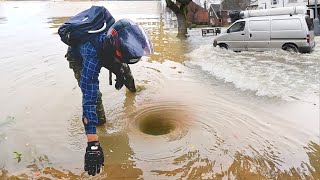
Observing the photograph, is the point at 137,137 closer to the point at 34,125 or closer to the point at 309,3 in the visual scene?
the point at 34,125

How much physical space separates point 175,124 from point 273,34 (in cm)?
977

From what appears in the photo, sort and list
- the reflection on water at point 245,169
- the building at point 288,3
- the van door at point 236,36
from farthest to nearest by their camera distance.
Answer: the building at point 288,3 < the van door at point 236,36 < the reflection on water at point 245,169

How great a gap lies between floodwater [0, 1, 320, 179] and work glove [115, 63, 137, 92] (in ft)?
1.08

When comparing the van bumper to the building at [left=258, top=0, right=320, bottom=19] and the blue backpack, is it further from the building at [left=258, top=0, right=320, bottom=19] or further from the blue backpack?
the building at [left=258, top=0, right=320, bottom=19]

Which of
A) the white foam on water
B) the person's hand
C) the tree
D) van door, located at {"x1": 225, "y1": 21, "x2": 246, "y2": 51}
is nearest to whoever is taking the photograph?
the person's hand

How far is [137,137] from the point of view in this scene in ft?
19.6

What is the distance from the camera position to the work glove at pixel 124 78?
623 centimetres

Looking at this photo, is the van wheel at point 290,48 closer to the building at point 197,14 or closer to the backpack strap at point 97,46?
the backpack strap at point 97,46

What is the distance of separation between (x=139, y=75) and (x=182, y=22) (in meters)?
13.6

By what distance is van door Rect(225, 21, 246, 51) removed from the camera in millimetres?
15578

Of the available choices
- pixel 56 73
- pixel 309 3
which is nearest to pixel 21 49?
pixel 56 73

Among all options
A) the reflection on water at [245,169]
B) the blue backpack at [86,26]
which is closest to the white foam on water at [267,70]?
the reflection on water at [245,169]

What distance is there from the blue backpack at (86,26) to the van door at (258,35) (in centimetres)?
1103

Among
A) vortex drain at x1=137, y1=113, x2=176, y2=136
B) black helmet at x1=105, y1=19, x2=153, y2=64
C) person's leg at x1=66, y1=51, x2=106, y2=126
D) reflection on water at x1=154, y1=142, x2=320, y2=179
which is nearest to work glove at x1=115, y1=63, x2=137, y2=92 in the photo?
person's leg at x1=66, y1=51, x2=106, y2=126
